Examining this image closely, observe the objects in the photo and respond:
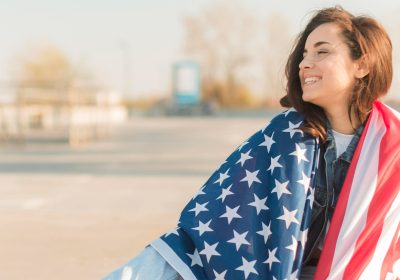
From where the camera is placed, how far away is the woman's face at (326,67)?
2.44 meters

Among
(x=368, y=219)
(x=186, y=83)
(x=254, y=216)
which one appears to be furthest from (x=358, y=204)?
(x=186, y=83)

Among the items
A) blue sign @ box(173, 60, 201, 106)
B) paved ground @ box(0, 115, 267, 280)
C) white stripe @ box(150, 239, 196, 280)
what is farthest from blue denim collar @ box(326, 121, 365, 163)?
blue sign @ box(173, 60, 201, 106)

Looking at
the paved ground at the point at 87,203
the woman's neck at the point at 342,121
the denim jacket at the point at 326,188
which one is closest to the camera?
the denim jacket at the point at 326,188

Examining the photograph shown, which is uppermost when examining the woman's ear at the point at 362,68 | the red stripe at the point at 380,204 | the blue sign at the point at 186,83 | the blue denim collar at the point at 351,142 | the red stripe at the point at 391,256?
the woman's ear at the point at 362,68

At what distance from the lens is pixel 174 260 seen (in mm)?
2340

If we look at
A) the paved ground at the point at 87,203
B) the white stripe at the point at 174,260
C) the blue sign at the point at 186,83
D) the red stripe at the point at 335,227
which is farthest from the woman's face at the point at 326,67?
the blue sign at the point at 186,83

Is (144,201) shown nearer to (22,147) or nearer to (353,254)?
(353,254)

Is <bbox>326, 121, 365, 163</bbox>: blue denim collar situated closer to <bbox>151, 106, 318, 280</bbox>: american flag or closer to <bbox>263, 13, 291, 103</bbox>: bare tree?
<bbox>151, 106, 318, 280</bbox>: american flag

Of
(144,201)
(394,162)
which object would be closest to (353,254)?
(394,162)

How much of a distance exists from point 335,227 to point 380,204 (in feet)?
0.54

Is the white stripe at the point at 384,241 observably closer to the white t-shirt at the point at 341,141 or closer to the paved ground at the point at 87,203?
the white t-shirt at the point at 341,141

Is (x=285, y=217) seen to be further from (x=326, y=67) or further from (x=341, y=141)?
(x=326, y=67)

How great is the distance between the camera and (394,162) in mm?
2379

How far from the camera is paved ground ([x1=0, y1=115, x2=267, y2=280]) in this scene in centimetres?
488
